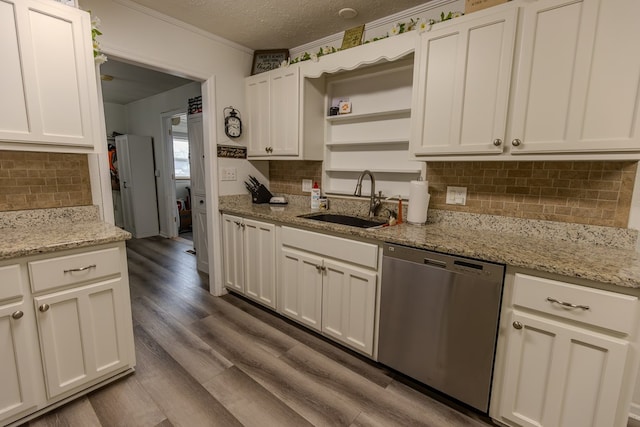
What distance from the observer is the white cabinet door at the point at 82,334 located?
1.46 meters

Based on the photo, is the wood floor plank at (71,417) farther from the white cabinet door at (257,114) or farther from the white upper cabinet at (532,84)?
the white upper cabinet at (532,84)

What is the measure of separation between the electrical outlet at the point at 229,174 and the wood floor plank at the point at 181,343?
1307 mm

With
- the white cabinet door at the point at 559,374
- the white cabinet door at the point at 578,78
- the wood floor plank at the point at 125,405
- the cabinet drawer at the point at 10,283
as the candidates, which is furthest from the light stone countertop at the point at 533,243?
the cabinet drawer at the point at 10,283

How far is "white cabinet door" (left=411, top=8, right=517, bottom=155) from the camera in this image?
1534 mm

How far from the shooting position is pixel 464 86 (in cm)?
165

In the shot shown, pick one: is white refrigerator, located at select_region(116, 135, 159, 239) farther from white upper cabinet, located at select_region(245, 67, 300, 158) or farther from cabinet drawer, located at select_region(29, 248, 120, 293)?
cabinet drawer, located at select_region(29, 248, 120, 293)

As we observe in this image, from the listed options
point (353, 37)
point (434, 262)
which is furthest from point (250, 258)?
point (353, 37)

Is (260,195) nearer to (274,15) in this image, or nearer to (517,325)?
(274,15)

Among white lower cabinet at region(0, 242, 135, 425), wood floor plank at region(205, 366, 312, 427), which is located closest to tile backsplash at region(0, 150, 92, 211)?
white lower cabinet at region(0, 242, 135, 425)

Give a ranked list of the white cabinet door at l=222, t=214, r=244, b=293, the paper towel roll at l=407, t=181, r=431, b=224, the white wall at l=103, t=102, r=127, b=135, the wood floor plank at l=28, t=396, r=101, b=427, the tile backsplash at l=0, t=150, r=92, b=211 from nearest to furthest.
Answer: the wood floor plank at l=28, t=396, r=101, b=427 < the tile backsplash at l=0, t=150, r=92, b=211 < the paper towel roll at l=407, t=181, r=431, b=224 < the white cabinet door at l=222, t=214, r=244, b=293 < the white wall at l=103, t=102, r=127, b=135

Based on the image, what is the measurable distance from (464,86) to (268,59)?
6.32ft

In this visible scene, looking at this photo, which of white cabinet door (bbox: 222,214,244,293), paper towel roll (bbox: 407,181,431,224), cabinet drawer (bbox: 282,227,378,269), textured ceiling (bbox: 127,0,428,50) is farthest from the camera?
white cabinet door (bbox: 222,214,244,293)

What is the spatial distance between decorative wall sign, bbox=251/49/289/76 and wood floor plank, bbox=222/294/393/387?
2249 mm

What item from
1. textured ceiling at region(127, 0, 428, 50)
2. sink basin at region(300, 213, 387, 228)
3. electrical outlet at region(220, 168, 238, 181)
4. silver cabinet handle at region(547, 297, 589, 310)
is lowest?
silver cabinet handle at region(547, 297, 589, 310)
